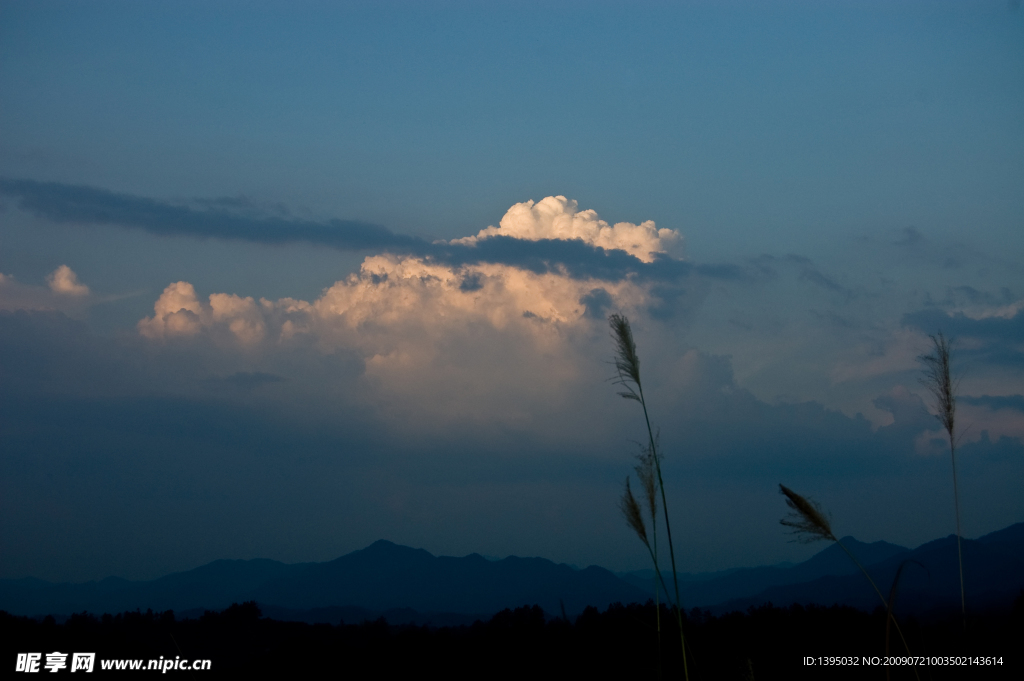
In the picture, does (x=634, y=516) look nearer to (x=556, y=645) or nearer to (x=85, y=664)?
(x=85, y=664)

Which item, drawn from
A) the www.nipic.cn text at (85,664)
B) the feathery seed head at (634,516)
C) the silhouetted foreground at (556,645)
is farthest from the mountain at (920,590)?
the www.nipic.cn text at (85,664)

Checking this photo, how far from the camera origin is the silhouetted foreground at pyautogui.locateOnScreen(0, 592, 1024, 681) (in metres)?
9.88

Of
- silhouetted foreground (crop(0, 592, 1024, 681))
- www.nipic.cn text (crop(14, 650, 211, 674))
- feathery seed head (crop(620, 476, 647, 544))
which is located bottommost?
silhouetted foreground (crop(0, 592, 1024, 681))

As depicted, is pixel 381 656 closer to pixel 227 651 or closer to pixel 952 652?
pixel 227 651

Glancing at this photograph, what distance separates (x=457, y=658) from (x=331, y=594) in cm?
5853

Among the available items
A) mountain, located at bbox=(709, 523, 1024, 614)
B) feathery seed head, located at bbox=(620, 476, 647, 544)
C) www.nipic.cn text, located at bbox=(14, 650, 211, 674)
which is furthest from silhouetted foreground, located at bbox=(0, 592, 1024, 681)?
feathery seed head, located at bbox=(620, 476, 647, 544)

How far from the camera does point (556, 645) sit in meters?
14.3

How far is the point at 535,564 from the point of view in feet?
238

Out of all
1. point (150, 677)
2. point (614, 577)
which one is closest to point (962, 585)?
point (150, 677)

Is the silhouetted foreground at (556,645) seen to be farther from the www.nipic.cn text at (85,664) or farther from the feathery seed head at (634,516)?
the feathery seed head at (634,516)

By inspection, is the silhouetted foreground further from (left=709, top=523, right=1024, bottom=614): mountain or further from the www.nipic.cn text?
(left=709, top=523, right=1024, bottom=614): mountain

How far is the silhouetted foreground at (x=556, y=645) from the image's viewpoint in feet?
32.4

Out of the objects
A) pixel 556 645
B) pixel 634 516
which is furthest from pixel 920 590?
pixel 556 645

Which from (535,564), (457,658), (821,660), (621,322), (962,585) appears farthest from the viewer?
(535,564)
